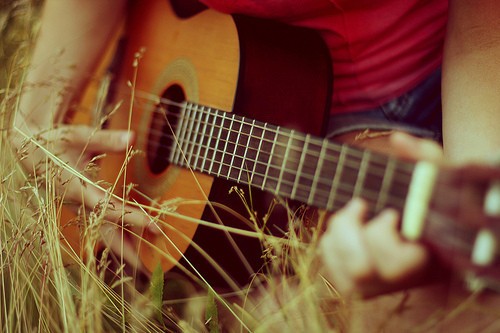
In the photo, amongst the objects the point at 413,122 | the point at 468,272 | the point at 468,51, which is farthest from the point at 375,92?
the point at 468,272

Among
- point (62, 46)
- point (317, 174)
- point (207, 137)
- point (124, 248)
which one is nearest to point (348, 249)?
point (317, 174)

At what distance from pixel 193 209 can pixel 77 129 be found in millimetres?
382

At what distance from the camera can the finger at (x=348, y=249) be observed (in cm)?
60

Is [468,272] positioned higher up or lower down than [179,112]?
lower down

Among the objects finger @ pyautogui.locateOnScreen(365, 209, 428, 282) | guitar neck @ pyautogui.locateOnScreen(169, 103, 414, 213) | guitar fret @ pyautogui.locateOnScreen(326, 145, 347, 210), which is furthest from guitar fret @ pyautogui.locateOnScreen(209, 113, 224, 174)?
finger @ pyautogui.locateOnScreen(365, 209, 428, 282)

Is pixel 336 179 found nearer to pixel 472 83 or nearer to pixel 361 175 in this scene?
pixel 361 175

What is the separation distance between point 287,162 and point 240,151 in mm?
144

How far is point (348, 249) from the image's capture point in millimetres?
615

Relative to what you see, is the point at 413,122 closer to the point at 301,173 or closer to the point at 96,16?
the point at 301,173

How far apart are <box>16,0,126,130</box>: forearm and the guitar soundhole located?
0.31 meters

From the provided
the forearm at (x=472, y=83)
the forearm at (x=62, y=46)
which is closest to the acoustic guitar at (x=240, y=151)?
the forearm at (x=62, y=46)

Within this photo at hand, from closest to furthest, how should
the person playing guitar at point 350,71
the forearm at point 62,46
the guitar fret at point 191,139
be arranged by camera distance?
the person playing guitar at point 350,71 → the guitar fret at point 191,139 → the forearm at point 62,46

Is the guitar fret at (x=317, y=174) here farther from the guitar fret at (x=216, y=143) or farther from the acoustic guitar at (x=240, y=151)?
the guitar fret at (x=216, y=143)

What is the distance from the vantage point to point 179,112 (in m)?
1.12
